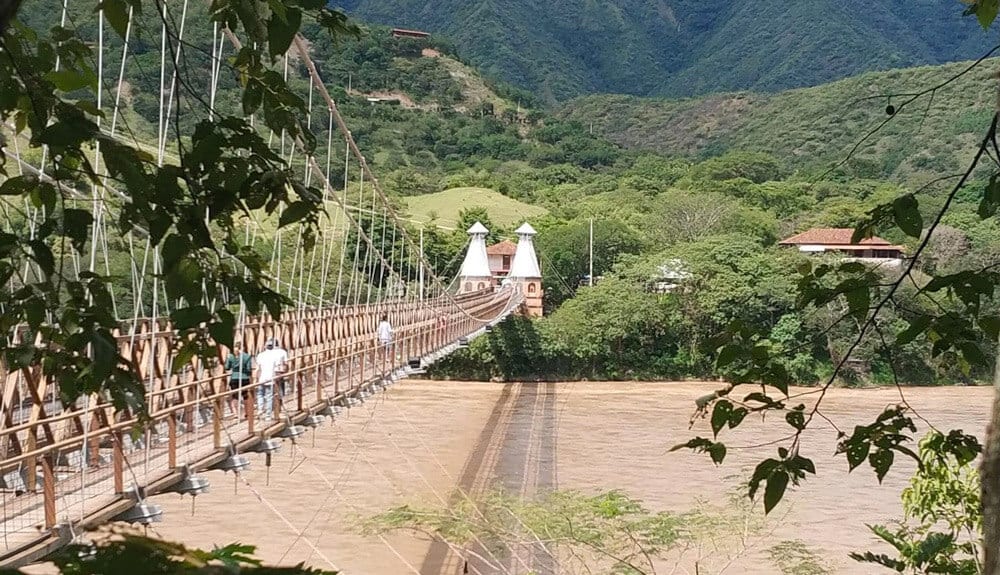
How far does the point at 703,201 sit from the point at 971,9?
28.7 m

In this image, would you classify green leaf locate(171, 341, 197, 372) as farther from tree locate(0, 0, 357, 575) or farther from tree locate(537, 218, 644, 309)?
tree locate(537, 218, 644, 309)

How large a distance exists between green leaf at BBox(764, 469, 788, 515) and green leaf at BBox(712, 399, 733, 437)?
0.25 feet

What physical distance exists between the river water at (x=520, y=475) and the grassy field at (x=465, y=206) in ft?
41.6

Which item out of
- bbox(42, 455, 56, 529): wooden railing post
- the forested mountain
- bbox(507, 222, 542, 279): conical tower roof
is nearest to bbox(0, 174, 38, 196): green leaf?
bbox(42, 455, 56, 529): wooden railing post

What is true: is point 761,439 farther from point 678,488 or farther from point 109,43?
point 109,43

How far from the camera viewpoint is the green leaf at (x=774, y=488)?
1101mm

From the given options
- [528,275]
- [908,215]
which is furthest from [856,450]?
[528,275]

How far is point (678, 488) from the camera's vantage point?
12.0m

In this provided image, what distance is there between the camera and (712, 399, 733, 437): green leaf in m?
1.18

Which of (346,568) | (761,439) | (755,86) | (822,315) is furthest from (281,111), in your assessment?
(755,86)

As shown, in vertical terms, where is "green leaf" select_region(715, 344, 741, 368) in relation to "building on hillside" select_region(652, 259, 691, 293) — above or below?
below

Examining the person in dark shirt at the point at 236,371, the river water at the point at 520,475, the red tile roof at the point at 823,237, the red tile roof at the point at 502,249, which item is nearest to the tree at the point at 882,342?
the river water at the point at 520,475

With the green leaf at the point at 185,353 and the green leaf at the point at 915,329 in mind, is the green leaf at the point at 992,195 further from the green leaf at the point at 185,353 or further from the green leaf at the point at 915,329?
the green leaf at the point at 185,353

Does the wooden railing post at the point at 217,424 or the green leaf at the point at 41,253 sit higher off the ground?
the green leaf at the point at 41,253
